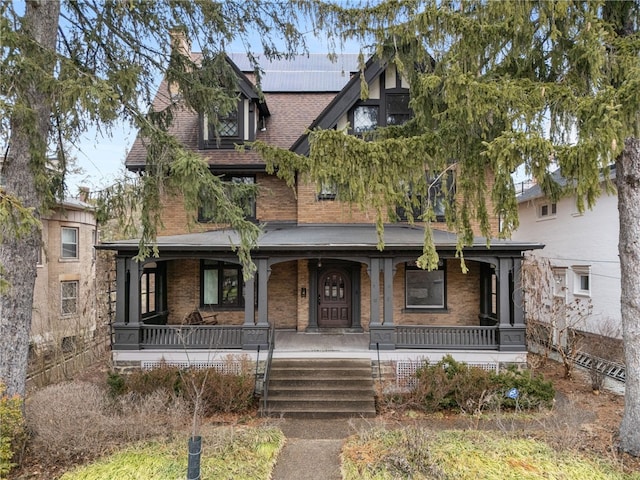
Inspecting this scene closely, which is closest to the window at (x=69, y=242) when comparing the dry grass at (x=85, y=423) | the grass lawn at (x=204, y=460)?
the dry grass at (x=85, y=423)

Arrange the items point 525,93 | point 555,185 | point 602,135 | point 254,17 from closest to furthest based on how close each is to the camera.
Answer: point 602,135 → point 525,93 → point 555,185 → point 254,17

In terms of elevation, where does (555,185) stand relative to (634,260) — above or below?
above

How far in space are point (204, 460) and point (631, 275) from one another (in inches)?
288

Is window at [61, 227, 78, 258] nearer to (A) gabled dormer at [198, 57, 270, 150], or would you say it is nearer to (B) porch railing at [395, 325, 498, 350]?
(A) gabled dormer at [198, 57, 270, 150]

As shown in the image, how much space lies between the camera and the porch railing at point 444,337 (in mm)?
10047

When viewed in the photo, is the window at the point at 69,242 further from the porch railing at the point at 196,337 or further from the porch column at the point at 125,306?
the porch railing at the point at 196,337

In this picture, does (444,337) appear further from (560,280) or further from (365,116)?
(560,280)

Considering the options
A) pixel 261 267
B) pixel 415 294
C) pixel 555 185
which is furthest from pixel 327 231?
pixel 555 185

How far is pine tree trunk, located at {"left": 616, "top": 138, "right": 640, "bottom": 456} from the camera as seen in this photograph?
20.3 feet

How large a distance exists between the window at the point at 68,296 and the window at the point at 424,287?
14349 millimetres

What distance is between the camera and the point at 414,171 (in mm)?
6520

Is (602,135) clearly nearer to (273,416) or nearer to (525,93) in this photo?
(525,93)

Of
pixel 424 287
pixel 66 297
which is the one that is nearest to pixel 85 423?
pixel 424 287

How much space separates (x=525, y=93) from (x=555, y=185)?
1807 mm
